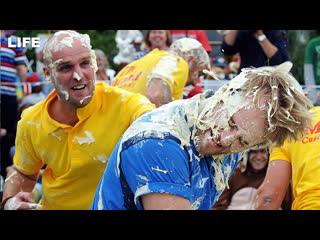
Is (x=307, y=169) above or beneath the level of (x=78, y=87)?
beneath

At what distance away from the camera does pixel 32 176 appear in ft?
11.7

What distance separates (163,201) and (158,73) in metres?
2.21

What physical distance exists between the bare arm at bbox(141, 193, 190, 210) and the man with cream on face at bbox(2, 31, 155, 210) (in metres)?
1.11

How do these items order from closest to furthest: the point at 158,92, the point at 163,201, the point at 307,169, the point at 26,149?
the point at 163,201 → the point at 307,169 → the point at 26,149 → the point at 158,92

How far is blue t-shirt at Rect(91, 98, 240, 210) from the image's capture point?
6.93 feet

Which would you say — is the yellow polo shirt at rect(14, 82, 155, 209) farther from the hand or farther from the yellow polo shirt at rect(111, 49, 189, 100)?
the yellow polo shirt at rect(111, 49, 189, 100)

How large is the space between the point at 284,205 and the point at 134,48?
3532mm

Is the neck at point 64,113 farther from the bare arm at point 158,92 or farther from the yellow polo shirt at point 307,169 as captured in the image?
the yellow polo shirt at point 307,169

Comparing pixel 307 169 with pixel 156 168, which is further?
pixel 307 169

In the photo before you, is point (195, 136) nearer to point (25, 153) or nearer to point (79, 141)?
point (79, 141)

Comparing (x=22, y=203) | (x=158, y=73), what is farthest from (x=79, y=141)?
(x=158, y=73)

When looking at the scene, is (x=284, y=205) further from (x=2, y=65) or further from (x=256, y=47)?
(x=2, y=65)

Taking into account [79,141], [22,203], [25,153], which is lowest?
[22,203]

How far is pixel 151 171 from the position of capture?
2.11 meters
